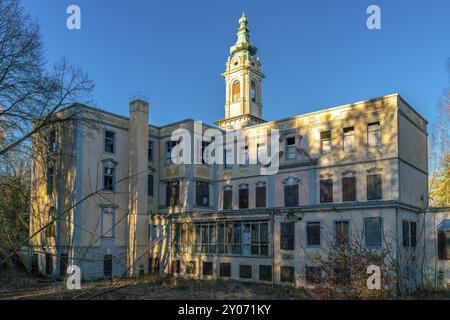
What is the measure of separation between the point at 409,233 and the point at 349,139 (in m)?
7.60

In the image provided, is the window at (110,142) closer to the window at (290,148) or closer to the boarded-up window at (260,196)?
the boarded-up window at (260,196)

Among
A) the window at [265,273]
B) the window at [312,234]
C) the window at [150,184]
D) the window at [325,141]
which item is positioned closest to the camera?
the window at [312,234]

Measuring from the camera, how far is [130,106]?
36.2 m

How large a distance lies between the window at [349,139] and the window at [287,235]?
695cm

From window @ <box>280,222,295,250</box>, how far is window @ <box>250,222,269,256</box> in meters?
1.22

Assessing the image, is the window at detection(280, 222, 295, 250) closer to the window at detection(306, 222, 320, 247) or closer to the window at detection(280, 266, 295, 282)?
the window at detection(306, 222, 320, 247)

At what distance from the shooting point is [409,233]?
26.8 metres

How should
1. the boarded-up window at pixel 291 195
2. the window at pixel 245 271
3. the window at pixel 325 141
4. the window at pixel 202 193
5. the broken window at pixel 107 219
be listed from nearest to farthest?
1. the window at pixel 245 271
2. the window at pixel 325 141
3. the boarded-up window at pixel 291 195
4. the broken window at pixel 107 219
5. the window at pixel 202 193

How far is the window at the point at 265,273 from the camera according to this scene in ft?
94.0

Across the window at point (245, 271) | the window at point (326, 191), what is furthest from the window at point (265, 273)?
the window at point (326, 191)

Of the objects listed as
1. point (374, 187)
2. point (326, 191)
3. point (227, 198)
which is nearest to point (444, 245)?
point (374, 187)

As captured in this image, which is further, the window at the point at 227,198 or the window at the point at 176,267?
the window at the point at 227,198
